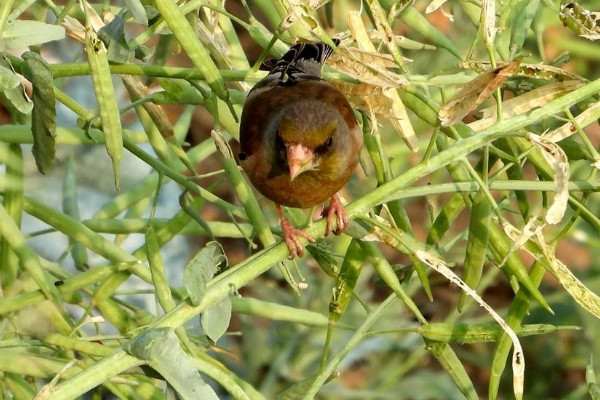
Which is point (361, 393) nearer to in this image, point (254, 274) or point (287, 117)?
point (287, 117)

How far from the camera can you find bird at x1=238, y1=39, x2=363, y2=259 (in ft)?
6.63

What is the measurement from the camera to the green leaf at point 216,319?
136cm

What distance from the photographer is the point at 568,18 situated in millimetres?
1779

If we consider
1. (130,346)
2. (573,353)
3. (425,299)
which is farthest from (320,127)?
(425,299)

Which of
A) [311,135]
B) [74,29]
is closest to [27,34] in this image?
[74,29]

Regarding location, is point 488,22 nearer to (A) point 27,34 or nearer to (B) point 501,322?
(B) point 501,322

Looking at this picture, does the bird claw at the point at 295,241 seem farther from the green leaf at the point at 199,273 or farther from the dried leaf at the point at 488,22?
the dried leaf at the point at 488,22

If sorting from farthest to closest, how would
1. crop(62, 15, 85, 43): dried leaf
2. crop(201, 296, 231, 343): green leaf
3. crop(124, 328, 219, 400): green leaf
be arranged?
crop(62, 15, 85, 43): dried leaf
crop(201, 296, 231, 343): green leaf
crop(124, 328, 219, 400): green leaf

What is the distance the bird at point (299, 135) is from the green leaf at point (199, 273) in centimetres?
59

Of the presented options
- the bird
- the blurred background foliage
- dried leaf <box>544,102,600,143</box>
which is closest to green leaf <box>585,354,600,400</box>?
the blurred background foliage

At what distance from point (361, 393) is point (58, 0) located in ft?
6.71

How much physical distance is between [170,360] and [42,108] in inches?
17.5

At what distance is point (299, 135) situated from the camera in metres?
2.02

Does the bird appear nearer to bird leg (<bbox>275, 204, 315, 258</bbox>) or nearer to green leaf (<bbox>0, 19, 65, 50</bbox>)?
bird leg (<bbox>275, 204, 315, 258</bbox>)
